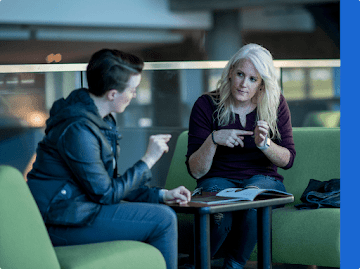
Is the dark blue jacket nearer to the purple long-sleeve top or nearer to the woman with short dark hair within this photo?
the woman with short dark hair

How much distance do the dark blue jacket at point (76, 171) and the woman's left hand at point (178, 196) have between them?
0.15 m

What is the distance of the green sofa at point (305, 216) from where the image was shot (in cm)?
251

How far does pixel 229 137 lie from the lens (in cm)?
257

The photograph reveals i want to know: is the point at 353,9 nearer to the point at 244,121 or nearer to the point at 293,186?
the point at 244,121

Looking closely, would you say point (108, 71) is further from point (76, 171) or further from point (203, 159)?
point (203, 159)

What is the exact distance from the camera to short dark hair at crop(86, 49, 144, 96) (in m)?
2.05

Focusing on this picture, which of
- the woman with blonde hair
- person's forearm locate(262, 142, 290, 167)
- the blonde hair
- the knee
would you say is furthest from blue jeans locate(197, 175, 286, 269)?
the blonde hair

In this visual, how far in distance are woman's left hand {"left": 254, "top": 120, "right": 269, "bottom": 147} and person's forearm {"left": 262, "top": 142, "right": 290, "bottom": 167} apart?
0.28ft

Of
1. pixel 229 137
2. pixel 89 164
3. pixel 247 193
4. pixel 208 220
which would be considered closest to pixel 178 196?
pixel 208 220

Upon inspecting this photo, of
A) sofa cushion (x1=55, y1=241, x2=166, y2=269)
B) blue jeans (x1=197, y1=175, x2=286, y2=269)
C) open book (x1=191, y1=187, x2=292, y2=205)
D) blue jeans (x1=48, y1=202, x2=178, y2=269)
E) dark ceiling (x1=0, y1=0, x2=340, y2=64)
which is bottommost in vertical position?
blue jeans (x1=197, y1=175, x2=286, y2=269)

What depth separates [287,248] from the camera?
2.58m

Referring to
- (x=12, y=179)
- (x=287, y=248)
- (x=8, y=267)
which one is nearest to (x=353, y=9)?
(x=12, y=179)

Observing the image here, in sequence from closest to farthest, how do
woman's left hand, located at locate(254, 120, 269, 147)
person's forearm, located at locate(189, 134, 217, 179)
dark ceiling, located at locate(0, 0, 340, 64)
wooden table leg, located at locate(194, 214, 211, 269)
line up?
wooden table leg, located at locate(194, 214, 211, 269) → woman's left hand, located at locate(254, 120, 269, 147) → person's forearm, located at locate(189, 134, 217, 179) → dark ceiling, located at locate(0, 0, 340, 64)

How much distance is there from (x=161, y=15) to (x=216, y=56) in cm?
58
